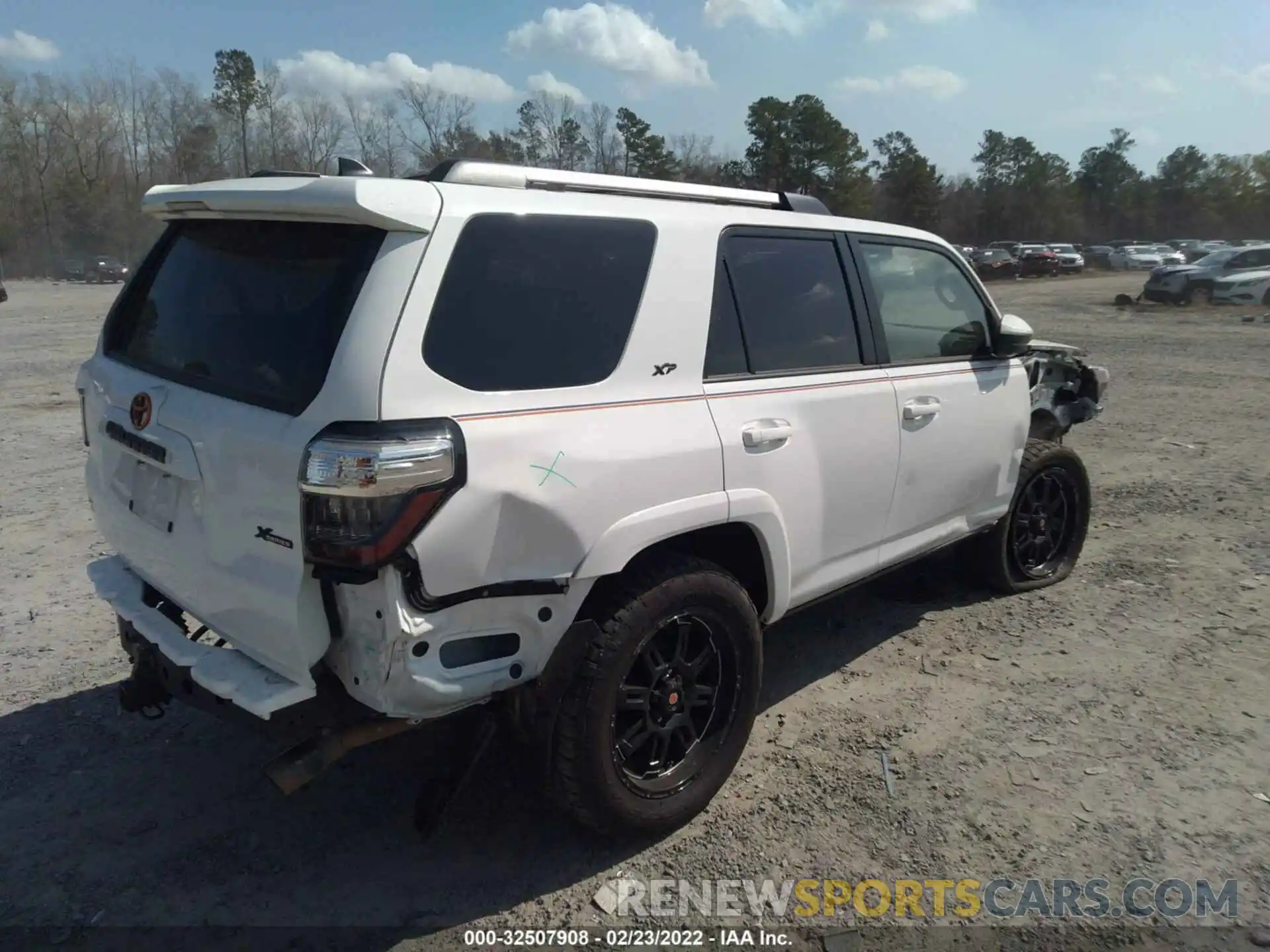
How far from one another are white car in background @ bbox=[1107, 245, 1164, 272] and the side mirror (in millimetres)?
51587

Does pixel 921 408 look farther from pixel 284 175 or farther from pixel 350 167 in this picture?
pixel 284 175

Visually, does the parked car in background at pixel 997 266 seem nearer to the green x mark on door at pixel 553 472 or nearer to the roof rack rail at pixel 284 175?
the roof rack rail at pixel 284 175

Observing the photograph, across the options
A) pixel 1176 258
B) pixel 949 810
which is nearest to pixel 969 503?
pixel 949 810

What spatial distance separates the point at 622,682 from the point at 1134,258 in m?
56.7

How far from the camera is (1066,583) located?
5.32 metres

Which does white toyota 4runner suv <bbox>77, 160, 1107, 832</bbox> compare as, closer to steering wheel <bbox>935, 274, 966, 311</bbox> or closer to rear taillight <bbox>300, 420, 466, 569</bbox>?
rear taillight <bbox>300, 420, 466, 569</bbox>

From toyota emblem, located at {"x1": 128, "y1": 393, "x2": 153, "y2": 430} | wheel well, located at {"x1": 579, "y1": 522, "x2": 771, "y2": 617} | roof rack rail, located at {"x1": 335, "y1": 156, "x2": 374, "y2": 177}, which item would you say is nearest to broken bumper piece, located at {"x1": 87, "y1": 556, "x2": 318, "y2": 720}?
toyota emblem, located at {"x1": 128, "y1": 393, "x2": 153, "y2": 430}

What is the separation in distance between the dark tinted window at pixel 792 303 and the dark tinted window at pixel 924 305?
11.5 inches

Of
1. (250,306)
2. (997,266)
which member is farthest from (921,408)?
(997,266)

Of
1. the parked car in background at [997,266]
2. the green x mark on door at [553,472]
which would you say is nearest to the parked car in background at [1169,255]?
the parked car in background at [997,266]

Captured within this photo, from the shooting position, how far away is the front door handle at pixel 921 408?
12.7 ft

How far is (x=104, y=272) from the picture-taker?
51906 mm

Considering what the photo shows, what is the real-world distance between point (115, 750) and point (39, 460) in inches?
218

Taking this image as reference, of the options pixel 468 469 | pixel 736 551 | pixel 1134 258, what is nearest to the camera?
pixel 468 469
